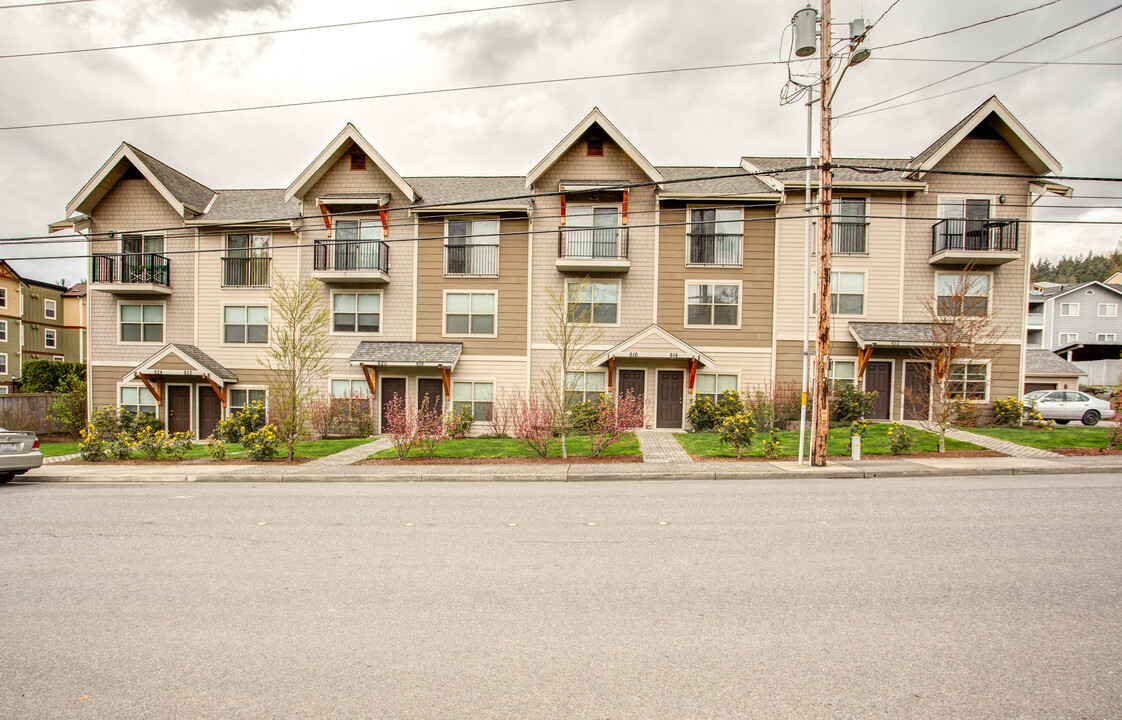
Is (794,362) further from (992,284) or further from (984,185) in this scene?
(984,185)

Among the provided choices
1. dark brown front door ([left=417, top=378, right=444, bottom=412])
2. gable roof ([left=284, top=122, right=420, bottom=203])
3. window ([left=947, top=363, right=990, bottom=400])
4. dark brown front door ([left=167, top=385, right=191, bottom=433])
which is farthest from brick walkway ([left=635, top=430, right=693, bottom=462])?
dark brown front door ([left=167, top=385, right=191, bottom=433])

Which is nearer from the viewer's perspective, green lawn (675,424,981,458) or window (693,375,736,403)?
green lawn (675,424,981,458)

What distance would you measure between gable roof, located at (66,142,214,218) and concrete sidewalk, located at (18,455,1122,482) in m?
12.4

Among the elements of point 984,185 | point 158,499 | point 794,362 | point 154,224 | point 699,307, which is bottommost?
point 158,499

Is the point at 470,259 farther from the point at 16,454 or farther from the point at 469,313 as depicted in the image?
the point at 16,454

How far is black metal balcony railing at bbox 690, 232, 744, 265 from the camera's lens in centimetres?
2059

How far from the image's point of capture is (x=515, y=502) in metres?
9.09

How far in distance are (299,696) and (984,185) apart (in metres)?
26.5

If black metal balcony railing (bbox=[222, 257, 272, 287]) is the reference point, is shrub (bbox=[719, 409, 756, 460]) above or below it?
below

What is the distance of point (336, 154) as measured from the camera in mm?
20875

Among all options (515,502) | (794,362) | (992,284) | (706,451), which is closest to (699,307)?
(794,362)

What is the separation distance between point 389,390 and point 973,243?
919 inches

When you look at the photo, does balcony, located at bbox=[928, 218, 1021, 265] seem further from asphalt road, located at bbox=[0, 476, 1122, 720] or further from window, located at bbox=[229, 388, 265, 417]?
window, located at bbox=[229, 388, 265, 417]

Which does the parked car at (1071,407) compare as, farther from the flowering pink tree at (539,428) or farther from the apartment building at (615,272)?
the flowering pink tree at (539,428)
